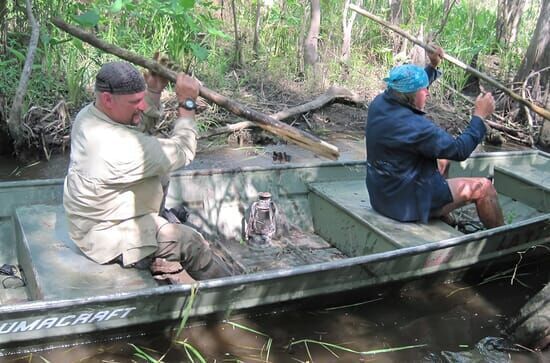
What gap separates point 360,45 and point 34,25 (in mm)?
5932

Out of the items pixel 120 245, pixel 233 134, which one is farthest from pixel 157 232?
pixel 233 134

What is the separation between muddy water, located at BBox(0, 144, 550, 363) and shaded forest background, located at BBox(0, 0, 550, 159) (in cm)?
305

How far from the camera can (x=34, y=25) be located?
5812 mm

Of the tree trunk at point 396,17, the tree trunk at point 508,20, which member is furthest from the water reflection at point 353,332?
the tree trunk at point 508,20

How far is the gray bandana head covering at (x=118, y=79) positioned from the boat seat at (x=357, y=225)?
6.81 ft

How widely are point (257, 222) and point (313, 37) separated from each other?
497 centimetres

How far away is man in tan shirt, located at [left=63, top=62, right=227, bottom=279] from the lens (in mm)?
3545

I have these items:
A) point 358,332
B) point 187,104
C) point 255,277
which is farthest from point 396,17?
point 255,277

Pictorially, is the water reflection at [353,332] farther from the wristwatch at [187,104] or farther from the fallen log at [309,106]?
the fallen log at [309,106]

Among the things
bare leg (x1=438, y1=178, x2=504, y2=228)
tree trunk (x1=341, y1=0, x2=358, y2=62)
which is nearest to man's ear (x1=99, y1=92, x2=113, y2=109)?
bare leg (x1=438, y1=178, x2=504, y2=228)

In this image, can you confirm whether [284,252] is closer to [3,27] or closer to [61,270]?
[61,270]

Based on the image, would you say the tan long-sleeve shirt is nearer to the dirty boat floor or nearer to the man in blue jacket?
the dirty boat floor

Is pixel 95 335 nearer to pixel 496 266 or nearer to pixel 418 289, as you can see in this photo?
Answer: pixel 418 289

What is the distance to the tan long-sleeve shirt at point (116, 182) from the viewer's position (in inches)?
140
